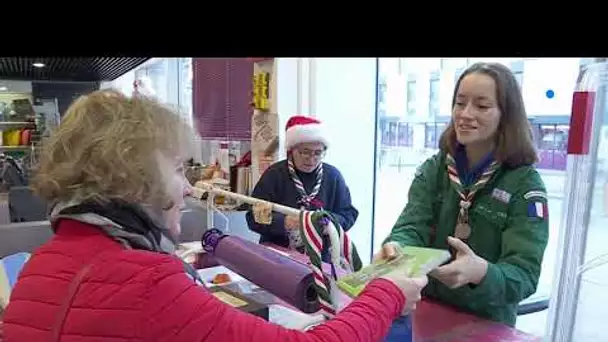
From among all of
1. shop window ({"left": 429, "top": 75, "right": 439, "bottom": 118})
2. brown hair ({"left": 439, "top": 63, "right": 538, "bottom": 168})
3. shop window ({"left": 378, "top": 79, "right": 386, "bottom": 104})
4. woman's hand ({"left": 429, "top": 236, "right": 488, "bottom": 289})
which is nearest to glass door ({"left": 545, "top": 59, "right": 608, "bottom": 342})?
brown hair ({"left": 439, "top": 63, "right": 538, "bottom": 168})

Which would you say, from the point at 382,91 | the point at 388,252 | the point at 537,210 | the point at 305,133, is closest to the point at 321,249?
the point at 388,252

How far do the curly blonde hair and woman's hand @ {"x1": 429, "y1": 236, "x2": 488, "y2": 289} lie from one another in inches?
23.8

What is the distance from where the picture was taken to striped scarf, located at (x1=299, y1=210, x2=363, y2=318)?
1.26m

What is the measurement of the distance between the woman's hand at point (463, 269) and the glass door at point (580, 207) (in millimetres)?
440

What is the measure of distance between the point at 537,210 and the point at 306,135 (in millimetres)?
1418

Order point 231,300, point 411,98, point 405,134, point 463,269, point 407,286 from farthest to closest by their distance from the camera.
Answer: point 405,134 < point 411,98 < point 231,300 < point 463,269 < point 407,286

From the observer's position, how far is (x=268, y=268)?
1.46 metres

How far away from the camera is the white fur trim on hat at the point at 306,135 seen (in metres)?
2.51

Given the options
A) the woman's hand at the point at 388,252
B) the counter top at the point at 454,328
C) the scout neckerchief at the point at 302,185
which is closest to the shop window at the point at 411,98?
the scout neckerchief at the point at 302,185

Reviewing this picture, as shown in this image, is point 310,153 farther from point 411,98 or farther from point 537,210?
point 537,210

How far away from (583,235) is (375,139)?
2007 millimetres

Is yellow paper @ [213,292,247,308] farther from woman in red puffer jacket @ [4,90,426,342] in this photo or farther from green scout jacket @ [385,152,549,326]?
woman in red puffer jacket @ [4,90,426,342]
